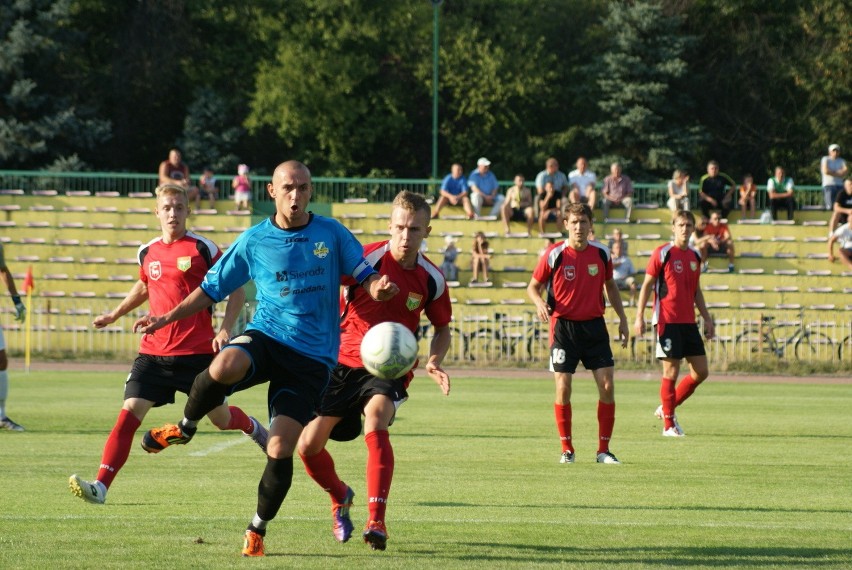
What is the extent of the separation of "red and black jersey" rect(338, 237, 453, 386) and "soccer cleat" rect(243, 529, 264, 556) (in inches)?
54.5

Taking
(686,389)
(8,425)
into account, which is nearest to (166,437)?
(8,425)

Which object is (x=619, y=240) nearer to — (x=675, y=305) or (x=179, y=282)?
(x=675, y=305)

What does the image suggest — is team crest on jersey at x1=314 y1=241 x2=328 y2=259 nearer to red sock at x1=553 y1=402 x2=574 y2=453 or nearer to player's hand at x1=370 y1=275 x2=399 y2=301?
player's hand at x1=370 y1=275 x2=399 y2=301

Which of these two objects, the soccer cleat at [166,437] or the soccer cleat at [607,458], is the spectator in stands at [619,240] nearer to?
the soccer cleat at [607,458]

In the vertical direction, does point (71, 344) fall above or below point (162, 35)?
below

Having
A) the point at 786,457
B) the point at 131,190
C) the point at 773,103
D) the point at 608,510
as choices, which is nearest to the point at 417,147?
the point at 773,103

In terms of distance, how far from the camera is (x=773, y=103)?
50.9 meters

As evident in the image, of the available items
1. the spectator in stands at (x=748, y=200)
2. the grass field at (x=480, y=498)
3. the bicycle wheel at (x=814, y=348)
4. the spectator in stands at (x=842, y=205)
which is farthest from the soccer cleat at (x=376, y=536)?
the spectator in stands at (x=748, y=200)

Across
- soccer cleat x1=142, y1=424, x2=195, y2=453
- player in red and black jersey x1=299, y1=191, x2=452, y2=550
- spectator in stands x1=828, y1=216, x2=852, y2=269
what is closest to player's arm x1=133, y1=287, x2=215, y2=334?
player in red and black jersey x1=299, y1=191, x2=452, y2=550

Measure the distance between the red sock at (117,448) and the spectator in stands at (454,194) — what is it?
23.2 metres

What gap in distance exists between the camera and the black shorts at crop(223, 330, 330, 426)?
713 cm

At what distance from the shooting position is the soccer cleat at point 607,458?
11977 mm

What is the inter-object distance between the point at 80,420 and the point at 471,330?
41.3ft

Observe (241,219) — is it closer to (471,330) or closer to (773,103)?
(471,330)
